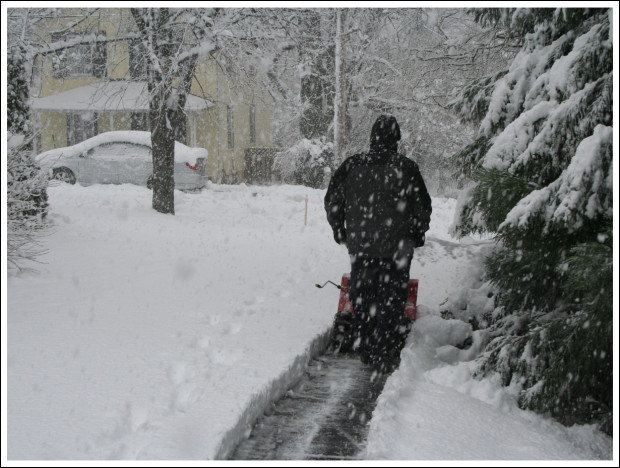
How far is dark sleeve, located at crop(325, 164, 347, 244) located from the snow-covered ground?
92 cm

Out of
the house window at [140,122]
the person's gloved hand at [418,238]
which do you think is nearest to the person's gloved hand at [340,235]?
the person's gloved hand at [418,238]

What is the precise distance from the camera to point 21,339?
477 centimetres

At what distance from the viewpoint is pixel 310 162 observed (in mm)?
20594

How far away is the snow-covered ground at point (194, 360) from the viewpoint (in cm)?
353

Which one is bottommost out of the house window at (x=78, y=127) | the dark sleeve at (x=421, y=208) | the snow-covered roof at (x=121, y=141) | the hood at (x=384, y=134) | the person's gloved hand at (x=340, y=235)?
the person's gloved hand at (x=340, y=235)

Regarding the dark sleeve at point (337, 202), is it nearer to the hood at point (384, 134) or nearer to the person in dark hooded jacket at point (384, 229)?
the person in dark hooded jacket at point (384, 229)

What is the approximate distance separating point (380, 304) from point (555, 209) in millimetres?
1767

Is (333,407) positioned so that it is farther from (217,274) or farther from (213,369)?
(217,274)

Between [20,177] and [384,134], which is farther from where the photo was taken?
[20,177]

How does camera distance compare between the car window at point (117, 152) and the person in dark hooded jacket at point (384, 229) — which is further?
Result: the car window at point (117, 152)

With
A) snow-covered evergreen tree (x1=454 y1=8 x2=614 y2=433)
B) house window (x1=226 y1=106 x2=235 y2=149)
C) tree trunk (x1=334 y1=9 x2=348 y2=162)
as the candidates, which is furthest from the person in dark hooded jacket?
house window (x1=226 y1=106 x2=235 y2=149)

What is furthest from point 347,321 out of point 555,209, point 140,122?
point 140,122

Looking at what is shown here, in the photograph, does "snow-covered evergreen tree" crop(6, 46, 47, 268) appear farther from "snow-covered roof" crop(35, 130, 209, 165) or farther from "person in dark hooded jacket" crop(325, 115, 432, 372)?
"snow-covered roof" crop(35, 130, 209, 165)

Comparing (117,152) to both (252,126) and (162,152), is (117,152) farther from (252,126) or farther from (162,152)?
(252,126)
